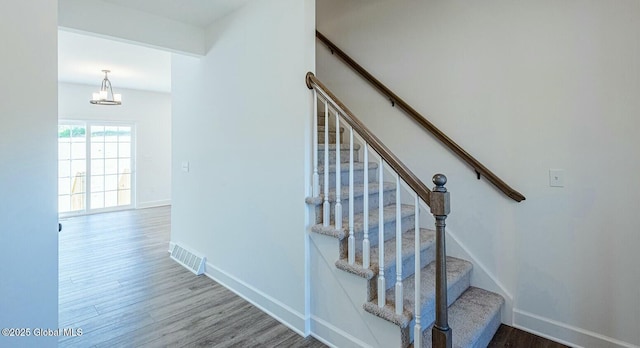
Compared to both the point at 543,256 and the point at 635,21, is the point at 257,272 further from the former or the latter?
the point at 635,21

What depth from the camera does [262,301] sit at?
249cm

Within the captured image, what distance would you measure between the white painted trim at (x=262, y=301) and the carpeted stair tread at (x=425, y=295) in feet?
2.27

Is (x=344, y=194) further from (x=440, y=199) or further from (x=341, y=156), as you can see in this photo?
(x=440, y=199)

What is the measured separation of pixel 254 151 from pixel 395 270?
4.76 ft

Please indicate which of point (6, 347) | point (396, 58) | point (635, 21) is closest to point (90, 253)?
point (6, 347)

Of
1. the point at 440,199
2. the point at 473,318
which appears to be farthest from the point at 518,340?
the point at 440,199

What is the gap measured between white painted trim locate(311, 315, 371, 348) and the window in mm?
6248

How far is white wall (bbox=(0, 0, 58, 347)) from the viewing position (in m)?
1.32

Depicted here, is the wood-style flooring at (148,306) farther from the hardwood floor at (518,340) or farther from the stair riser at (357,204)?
the hardwood floor at (518,340)

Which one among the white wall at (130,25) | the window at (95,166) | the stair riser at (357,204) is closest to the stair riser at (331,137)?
the stair riser at (357,204)

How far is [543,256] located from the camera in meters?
2.03

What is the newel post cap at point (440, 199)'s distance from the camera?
4.49 feet

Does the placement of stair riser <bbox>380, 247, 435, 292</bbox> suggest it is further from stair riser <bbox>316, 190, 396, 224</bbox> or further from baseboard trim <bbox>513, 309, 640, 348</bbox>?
baseboard trim <bbox>513, 309, 640, 348</bbox>

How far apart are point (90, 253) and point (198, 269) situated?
1765 mm
